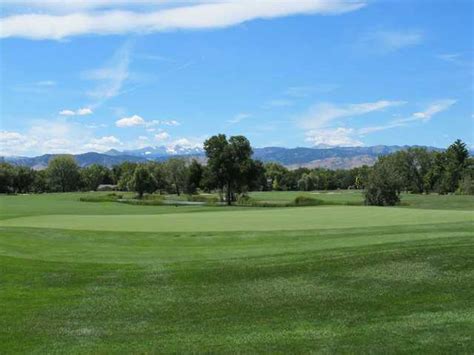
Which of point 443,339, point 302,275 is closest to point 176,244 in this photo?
point 302,275

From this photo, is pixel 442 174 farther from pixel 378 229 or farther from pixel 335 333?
pixel 335 333

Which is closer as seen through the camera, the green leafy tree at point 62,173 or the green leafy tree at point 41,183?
the green leafy tree at point 41,183

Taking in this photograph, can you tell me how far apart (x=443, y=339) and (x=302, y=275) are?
5.26 m

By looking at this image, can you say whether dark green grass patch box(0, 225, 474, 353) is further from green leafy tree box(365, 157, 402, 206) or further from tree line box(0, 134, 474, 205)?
tree line box(0, 134, 474, 205)

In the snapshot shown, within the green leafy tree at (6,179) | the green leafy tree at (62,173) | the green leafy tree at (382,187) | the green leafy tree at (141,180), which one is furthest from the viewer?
the green leafy tree at (62,173)

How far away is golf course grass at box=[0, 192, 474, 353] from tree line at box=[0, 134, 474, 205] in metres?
60.6

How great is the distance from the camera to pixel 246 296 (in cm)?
1352

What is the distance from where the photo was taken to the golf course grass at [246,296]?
10516 millimetres

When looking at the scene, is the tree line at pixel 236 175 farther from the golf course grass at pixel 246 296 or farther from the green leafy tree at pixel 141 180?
the golf course grass at pixel 246 296

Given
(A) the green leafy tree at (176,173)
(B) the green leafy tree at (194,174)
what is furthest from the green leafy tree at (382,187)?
(A) the green leafy tree at (176,173)

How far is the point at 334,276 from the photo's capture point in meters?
14.8

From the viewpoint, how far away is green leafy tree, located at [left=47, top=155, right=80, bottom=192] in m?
186

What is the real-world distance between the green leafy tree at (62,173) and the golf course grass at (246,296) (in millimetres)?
172346

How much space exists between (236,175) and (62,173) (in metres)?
108
